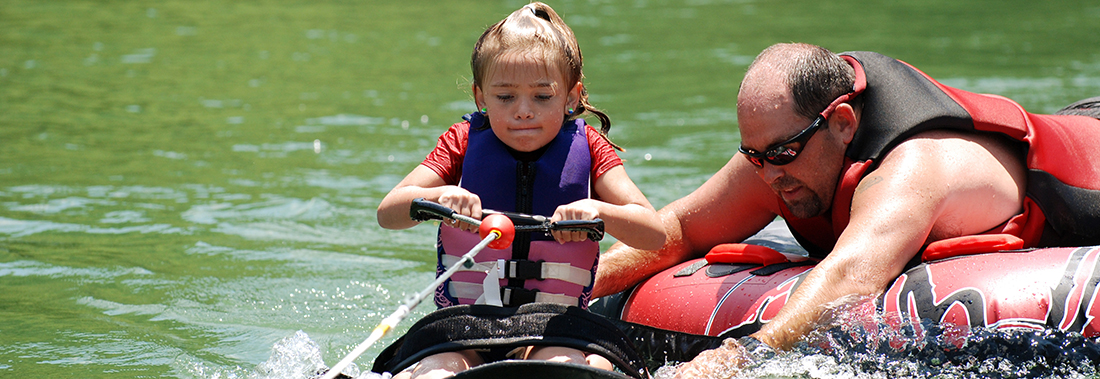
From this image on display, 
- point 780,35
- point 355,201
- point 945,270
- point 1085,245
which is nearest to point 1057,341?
point 945,270

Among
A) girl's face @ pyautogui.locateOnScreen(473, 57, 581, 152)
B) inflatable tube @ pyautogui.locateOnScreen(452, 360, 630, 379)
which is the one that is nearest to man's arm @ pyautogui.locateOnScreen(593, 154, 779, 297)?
girl's face @ pyautogui.locateOnScreen(473, 57, 581, 152)

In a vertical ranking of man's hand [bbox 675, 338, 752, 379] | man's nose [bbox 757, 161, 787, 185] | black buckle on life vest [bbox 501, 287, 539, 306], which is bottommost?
man's hand [bbox 675, 338, 752, 379]

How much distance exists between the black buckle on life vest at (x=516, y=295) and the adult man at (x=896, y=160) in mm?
843

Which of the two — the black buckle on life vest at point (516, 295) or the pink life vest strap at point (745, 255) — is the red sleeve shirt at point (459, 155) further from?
the pink life vest strap at point (745, 255)

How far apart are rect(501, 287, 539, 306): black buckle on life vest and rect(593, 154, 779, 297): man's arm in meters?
1.13

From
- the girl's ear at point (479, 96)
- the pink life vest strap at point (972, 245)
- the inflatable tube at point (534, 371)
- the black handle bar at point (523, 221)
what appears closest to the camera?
the inflatable tube at point (534, 371)

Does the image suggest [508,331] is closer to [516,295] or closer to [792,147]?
[516,295]

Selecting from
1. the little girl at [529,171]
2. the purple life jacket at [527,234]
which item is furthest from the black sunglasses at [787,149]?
the purple life jacket at [527,234]

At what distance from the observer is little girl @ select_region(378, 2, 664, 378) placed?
11.5ft

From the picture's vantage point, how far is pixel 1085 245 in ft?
13.6

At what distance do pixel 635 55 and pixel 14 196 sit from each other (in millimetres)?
8637

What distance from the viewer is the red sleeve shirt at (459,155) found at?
3783mm

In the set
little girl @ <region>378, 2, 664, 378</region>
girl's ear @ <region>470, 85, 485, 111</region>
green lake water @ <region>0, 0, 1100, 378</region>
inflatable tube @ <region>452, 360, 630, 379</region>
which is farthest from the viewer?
green lake water @ <region>0, 0, 1100, 378</region>

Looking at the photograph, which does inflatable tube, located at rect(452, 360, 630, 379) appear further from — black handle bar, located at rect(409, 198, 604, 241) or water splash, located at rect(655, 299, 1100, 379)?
water splash, located at rect(655, 299, 1100, 379)
